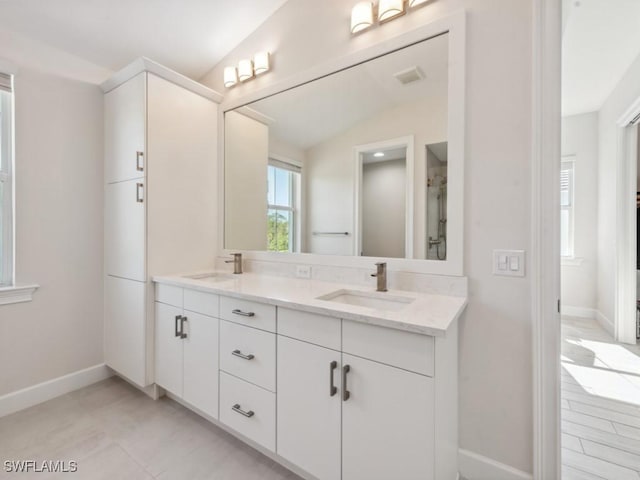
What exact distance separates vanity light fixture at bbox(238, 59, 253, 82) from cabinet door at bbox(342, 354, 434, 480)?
2.22m

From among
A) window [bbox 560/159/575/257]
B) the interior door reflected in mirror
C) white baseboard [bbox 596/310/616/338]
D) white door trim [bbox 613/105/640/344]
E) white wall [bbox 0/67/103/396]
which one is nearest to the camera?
the interior door reflected in mirror

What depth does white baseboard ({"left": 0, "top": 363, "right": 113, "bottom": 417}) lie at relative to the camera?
1965mm

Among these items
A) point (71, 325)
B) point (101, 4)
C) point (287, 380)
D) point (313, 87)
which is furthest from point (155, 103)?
point (287, 380)

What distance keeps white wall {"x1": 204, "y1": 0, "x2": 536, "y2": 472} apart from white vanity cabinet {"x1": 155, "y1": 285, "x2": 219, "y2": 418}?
139 centimetres

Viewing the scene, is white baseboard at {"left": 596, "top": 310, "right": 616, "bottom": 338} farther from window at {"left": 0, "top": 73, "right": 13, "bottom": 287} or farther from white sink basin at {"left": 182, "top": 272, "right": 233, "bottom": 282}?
window at {"left": 0, "top": 73, "right": 13, "bottom": 287}

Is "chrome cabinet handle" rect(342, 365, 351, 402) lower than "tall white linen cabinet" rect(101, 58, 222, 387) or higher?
lower

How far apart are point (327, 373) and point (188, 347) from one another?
108cm

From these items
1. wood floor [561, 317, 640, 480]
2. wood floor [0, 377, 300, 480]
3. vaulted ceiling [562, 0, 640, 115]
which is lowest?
wood floor [0, 377, 300, 480]

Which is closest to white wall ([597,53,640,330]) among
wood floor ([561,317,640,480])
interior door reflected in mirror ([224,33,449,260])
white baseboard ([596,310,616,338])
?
Answer: white baseboard ([596,310,616,338])

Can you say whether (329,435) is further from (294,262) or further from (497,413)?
(294,262)

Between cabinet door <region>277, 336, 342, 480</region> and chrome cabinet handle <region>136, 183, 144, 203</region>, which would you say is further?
chrome cabinet handle <region>136, 183, 144, 203</region>

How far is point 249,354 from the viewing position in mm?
1566

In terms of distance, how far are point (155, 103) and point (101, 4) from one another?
0.66m

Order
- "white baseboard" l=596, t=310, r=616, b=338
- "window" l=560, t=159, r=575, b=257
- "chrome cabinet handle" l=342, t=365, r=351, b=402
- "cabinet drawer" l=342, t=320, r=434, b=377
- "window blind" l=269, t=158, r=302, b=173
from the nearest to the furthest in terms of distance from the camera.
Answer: "cabinet drawer" l=342, t=320, r=434, b=377 → "chrome cabinet handle" l=342, t=365, r=351, b=402 → "window blind" l=269, t=158, r=302, b=173 → "white baseboard" l=596, t=310, r=616, b=338 → "window" l=560, t=159, r=575, b=257
